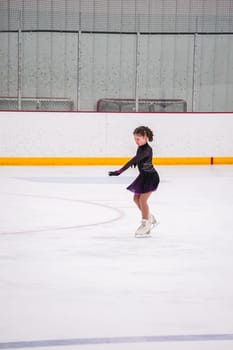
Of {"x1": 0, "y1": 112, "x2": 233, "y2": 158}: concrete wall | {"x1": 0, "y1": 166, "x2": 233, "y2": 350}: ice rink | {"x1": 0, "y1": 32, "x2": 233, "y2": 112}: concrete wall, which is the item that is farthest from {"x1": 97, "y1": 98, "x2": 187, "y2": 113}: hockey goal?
{"x1": 0, "y1": 166, "x2": 233, "y2": 350}: ice rink

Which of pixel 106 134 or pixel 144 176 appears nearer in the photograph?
pixel 144 176

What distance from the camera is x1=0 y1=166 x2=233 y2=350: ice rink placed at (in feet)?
10.0

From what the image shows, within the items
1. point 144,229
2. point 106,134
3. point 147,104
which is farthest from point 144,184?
point 147,104

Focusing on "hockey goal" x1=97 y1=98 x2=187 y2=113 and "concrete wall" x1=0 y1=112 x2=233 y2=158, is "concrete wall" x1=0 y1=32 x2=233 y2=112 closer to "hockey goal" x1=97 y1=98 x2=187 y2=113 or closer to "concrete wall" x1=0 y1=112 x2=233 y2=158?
"hockey goal" x1=97 y1=98 x2=187 y2=113

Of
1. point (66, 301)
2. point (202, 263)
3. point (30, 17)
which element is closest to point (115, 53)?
point (30, 17)

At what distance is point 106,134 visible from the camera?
12844 millimetres

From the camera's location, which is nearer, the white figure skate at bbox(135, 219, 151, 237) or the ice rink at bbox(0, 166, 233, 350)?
the ice rink at bbox(0, 166, 233, 350)

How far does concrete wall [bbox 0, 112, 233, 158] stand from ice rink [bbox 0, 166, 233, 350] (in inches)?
162

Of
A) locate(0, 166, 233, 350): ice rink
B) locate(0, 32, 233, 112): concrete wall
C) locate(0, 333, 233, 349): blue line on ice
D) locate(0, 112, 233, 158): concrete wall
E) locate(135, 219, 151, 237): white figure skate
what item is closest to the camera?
locate(0, 333, 233, 349): blue line on ice

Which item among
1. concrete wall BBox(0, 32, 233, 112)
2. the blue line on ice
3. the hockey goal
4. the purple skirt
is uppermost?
concrete wall BBox(0, 32, 233, 112)

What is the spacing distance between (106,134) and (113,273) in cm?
867

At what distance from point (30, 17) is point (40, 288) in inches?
512

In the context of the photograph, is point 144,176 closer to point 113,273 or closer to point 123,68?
point 113,273

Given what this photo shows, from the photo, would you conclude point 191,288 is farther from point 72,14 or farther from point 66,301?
point 72,14
